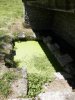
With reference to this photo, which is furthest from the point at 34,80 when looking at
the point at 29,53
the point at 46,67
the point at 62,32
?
the point at 62,32

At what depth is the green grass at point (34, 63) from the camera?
24.6 feet

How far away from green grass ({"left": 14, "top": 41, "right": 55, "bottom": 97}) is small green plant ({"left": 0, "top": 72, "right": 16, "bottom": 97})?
602 millimetres

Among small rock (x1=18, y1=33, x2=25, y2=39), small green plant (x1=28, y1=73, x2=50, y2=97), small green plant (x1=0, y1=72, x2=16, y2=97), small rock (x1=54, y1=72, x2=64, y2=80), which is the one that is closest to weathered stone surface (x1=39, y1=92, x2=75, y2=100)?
small green plant (x1=28, y1=73, x2=50, y2=97)

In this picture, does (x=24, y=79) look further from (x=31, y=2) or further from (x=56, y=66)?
(x=31, y=2)

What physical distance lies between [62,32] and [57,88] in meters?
5.35

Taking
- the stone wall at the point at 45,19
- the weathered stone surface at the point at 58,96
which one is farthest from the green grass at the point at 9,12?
the weathered stone surface at the point at 58,96

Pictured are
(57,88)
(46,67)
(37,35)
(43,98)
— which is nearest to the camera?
(43,98)

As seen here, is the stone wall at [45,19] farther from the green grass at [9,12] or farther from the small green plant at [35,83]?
the small green plant at [35,83]

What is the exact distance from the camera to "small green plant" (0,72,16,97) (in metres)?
6.69

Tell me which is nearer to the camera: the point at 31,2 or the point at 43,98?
the point at 43,98

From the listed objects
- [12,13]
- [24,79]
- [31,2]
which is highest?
[31,2]

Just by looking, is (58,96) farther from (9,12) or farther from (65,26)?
(9,12)

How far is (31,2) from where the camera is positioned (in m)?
11.7

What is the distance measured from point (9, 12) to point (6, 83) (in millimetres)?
10045
